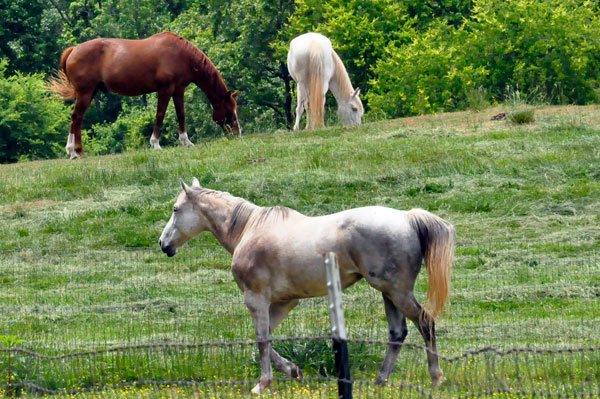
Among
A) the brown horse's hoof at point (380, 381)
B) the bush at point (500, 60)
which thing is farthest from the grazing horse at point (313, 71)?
the brown horse's hoof at point (380, 381)

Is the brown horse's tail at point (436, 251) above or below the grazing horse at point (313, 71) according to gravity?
below

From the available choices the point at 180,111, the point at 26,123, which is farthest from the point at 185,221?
the point at 26,123

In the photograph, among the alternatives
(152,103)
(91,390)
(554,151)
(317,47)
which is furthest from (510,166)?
(152,103)

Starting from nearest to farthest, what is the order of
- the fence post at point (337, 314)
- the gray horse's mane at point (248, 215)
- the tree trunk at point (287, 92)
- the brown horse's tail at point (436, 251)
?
the fence post at point (337, 314)
the brown horse's tail at point (436, 251)
the gray horse's mane at point (248, 215)
the tree trunk at point (287, 92)

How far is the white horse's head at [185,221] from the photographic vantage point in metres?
10.5

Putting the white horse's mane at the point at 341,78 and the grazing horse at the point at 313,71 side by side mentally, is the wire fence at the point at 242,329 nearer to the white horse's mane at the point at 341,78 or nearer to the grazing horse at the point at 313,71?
the grazing horse at the point at 313,71

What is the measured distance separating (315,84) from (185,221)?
14.7 metres

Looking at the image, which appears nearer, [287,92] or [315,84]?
[315,84]

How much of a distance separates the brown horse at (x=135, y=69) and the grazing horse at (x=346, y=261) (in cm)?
1462

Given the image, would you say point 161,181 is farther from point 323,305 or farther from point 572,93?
point 572,93

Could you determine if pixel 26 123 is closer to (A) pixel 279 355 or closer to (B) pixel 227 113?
(B) pixel 227 113

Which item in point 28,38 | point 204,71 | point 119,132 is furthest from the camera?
point 28,38

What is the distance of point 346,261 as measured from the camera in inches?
363

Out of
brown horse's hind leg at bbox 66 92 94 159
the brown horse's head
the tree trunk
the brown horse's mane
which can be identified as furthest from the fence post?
the tree trunk
